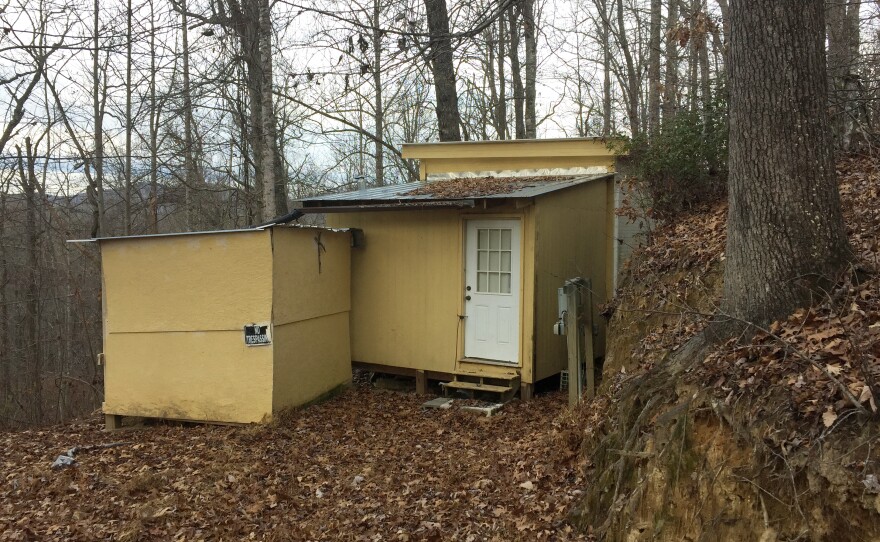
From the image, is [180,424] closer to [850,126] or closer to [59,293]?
[850,126]

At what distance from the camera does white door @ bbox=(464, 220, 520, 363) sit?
336 inches

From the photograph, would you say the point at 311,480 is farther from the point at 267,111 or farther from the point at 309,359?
the point at 267,111

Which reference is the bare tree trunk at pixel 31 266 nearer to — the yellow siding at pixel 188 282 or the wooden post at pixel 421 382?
the yellow siding at pixel 188 282

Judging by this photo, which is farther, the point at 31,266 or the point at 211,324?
the point at 31,266

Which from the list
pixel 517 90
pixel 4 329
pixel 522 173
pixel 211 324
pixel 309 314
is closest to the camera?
pixel 211 324

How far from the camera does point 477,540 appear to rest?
14.9 feet

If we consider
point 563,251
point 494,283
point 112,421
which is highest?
point 563,251

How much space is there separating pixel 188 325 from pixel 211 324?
344 mm

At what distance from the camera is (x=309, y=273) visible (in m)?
8.52

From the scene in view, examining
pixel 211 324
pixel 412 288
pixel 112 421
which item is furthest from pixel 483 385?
pixel 112 421

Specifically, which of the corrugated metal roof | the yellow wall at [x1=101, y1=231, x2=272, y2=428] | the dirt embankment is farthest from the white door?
the dirt embankment

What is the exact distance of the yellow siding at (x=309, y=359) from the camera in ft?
25.7

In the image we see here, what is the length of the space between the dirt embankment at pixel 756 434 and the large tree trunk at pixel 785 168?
0.20 m

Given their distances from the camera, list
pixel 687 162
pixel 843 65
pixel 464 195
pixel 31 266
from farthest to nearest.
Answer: pixel 31 266
pixel 464 195
pixel 687 162
pixel 843 65
